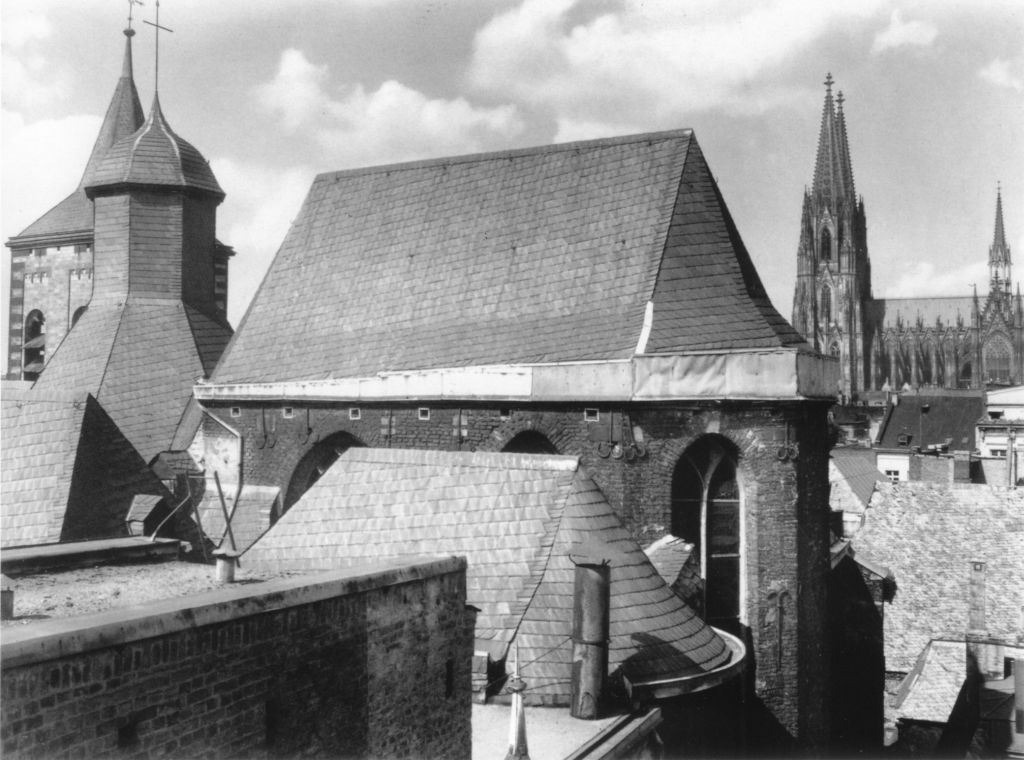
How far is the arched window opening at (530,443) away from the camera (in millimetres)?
19078

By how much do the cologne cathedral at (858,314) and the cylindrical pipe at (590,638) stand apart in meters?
113

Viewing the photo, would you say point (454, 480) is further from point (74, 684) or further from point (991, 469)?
point (991, 469)

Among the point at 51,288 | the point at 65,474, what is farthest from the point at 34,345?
the point at 65,474

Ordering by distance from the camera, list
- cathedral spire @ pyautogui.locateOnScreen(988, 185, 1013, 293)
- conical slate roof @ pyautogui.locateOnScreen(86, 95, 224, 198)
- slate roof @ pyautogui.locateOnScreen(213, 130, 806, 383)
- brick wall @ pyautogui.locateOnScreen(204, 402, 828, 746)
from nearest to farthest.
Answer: brick wall @ pyautogui.locateOnScreen(204, 402, 828, 746)
slate roof @ pyautogui.locateOnScreen(213, 130, 806, 383)
conical slate roof @ pyautogui.locateOnScreen(86, 95, 224, 198)
cathedral spire @ pyautogui.locateOnScreen(988, 185, 1013, 293)

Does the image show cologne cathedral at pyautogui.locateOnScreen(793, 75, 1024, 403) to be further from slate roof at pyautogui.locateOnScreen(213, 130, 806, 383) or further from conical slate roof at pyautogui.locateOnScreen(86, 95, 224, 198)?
slate roof at pyautogui.locateOnScreen(213, 130, 806, 383)

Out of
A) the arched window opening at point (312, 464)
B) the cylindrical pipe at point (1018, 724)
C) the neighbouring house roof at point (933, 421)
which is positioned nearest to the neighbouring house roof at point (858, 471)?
the neighbouring house roof at point (933, 421)

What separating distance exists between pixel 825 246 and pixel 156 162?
Result: 10716 centimetres

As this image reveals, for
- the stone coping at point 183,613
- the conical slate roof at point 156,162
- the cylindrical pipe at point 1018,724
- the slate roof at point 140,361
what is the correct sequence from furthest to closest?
the conical slate roof at point 156,162, the slate roof at point 140,361, the cylindrical pipe at point 1018,724, the stone coping at point 183,613

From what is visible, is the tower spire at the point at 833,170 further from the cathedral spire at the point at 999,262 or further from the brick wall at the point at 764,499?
the brick wall at the point at 764,499

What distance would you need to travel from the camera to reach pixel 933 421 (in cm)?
6325

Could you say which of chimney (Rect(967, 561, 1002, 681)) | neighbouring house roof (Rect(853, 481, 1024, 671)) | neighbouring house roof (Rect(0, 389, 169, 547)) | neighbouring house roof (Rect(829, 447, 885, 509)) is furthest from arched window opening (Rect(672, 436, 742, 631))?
neighbouring house roof (Rect(829, 447, 885, 509))

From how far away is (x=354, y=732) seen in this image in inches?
344

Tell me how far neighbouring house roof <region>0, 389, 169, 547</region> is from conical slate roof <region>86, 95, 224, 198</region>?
29.7 ft

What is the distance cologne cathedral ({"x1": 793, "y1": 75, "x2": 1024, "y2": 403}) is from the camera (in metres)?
121
